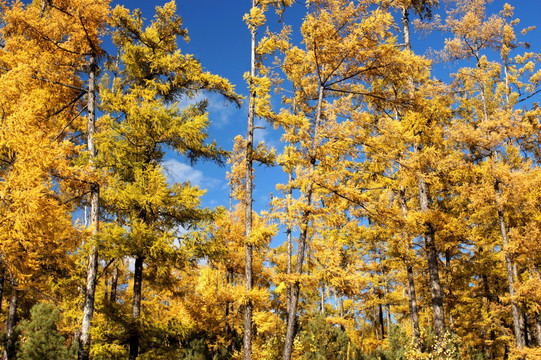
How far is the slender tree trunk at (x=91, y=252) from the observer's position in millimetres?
8094

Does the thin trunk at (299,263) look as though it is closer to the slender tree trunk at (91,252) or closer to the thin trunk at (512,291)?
the slender tree trunk at (91,252)

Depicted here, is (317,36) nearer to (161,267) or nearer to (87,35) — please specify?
(87,35)

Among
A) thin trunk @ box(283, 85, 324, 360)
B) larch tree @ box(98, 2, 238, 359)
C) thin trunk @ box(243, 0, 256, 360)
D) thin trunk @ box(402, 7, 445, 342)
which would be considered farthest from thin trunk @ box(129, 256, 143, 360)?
thin trunk @ box(402, 7, 445, 342)

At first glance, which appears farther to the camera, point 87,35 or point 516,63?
point 516,63

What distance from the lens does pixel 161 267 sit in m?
8.40

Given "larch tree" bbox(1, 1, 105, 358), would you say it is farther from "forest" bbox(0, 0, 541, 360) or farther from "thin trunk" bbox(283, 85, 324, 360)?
"thin trunk" bbox(283, 85, 324, 360)

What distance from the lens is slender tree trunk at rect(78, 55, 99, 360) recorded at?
8094mm

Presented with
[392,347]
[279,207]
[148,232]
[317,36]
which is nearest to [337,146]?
[279,207]

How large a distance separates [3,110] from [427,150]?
35.7ft

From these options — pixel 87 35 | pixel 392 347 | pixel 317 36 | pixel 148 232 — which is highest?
pixel 87 35

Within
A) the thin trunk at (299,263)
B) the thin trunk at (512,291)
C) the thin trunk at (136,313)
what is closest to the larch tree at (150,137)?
the thin trunk at (136,313)

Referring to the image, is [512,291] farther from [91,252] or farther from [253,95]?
[91,252]

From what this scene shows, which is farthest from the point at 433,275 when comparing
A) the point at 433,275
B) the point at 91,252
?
→ the point at 91,252

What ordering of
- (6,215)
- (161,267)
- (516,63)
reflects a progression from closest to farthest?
(6,215) → (161,267) → (516,63)
